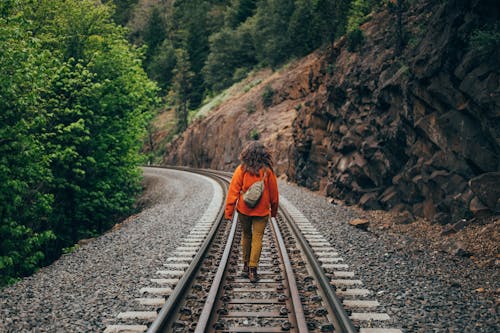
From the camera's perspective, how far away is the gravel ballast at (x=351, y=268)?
15.1 feet

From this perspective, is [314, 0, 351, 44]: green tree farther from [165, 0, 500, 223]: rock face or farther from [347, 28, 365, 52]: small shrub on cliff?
[347, 28, 365, 52]: small shrub on cliff

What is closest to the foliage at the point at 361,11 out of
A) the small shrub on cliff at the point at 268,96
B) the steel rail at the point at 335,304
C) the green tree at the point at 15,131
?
the small shrub on cliff at the point at 268,96

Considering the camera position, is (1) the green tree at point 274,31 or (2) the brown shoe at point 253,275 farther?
(1) the green tree at point 274,31

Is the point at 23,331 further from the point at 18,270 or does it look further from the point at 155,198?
the point at 155,198

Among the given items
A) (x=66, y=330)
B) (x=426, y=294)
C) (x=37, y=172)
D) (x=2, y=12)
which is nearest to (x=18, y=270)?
(x=37, y=172)

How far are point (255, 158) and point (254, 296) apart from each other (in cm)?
193

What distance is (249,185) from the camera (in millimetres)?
5625

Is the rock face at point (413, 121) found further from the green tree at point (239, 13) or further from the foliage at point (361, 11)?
the green tree at point (239, 13)

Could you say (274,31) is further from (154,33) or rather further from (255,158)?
(154,33)

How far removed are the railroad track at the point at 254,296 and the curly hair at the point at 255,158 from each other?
167 centimetres

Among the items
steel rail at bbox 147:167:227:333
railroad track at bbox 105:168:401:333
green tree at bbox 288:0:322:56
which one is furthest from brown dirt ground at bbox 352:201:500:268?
green tree at bbox 288:0:322:56

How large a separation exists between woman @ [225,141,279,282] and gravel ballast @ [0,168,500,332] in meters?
1.76

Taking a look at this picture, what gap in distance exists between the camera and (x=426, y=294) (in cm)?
533

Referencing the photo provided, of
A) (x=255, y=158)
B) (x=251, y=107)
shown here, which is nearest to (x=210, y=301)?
(x=255, y=158)
